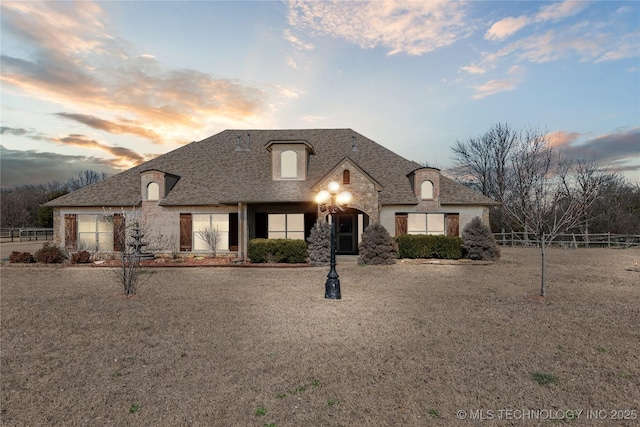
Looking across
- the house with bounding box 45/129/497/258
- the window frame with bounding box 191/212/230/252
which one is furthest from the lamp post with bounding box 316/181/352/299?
the window frame with bounding box 191/212/230/252

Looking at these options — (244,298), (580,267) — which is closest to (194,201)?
(244,298)

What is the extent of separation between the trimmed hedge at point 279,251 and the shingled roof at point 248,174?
252 centimetres

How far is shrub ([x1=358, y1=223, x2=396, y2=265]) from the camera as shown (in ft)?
60.3

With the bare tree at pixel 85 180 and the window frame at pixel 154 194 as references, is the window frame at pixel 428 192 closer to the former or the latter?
the window frame at pixel 154 194

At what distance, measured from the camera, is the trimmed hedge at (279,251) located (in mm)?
19203

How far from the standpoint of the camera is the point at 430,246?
66.7 feet

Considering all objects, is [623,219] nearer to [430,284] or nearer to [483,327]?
[430,284]

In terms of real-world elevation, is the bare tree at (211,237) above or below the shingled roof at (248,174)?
below

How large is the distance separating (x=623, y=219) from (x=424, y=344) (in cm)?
4514

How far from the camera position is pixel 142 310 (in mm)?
9570

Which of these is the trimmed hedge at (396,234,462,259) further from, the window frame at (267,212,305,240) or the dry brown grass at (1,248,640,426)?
the dry brown grass at (1,248,640,426)

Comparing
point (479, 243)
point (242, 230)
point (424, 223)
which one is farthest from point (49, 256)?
point (479, 243)

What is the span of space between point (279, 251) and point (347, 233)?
554cm

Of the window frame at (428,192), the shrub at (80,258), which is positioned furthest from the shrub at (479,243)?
the shrub at (80,258)
